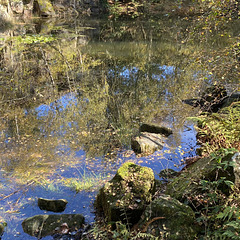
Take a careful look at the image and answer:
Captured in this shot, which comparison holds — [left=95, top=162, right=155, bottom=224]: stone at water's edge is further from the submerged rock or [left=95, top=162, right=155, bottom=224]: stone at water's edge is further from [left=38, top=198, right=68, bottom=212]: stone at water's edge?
the submerged rock

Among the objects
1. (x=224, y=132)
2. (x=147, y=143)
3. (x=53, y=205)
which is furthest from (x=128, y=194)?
(x=147, y=143)

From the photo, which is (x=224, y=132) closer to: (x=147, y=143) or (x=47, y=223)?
(x=147, y=143)

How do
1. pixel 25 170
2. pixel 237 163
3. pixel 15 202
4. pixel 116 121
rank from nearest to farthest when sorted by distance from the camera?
1. pixel 237 163
2. pixel 15 202
3. pixel 25 170
4. pixel 116 121

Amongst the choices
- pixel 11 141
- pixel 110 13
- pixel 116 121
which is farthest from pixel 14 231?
pixel 110 13

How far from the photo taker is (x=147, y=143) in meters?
5.49

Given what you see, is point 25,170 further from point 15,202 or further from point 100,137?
point 100,137

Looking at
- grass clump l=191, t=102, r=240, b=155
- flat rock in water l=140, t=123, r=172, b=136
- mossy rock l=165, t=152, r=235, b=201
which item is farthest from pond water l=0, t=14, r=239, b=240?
mossy rock l=165, t=152, r=235, b=201

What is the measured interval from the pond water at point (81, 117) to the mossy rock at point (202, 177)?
1.20 meters

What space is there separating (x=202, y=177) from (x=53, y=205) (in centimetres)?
231

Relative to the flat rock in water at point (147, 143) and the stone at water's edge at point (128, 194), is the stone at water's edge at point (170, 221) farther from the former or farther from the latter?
the flat rock in water at point (147, 143)

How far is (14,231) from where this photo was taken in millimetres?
3572

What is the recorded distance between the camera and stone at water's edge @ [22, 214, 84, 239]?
346cm

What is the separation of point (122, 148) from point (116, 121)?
4.13 feet

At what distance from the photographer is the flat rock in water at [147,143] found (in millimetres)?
5430
